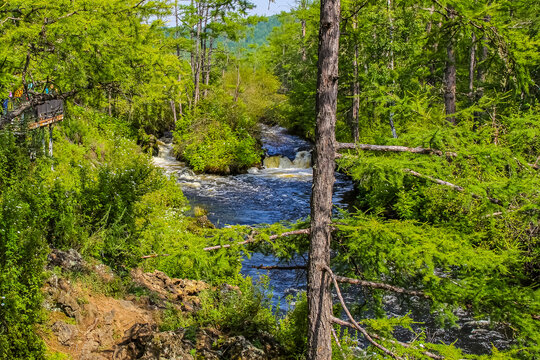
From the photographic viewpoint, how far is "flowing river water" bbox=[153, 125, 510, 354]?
28.3 feet

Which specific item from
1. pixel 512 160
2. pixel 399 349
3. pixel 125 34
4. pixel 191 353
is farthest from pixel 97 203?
pixel 512 160

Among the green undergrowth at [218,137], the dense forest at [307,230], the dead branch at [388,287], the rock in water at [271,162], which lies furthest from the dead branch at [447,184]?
the rock in water at [271,162]

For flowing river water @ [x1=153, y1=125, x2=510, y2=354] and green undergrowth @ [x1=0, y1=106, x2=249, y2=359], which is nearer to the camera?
green undergrowth @ [x1=0, y1=106, x2=249, y2=359]

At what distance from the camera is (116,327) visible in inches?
251

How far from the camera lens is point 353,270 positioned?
4.52 m

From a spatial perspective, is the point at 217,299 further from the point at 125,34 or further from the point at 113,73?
the point at 125,34

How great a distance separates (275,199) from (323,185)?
14.0 metres

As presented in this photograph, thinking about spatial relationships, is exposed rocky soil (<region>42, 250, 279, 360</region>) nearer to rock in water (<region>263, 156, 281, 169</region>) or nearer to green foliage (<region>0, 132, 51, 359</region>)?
green foliage (<region>0, 132, 51, 359</region>)

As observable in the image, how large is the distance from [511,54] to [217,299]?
20.0ft

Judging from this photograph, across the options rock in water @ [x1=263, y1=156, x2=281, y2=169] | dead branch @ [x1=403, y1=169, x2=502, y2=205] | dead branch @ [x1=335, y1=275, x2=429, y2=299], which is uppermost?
dead branch @ [x1=403, y1=169, x2=502, y2=205]

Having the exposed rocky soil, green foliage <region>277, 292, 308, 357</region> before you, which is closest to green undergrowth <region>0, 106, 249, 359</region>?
the exposed rocky soil

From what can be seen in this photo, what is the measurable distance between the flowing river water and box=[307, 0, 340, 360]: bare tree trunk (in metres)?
4.96

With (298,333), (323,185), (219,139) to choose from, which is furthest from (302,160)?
(323,185)

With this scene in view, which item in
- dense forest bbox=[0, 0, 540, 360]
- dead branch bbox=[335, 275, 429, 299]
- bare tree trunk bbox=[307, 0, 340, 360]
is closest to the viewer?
dense forest bbox=[0, 0, 540, 360]
